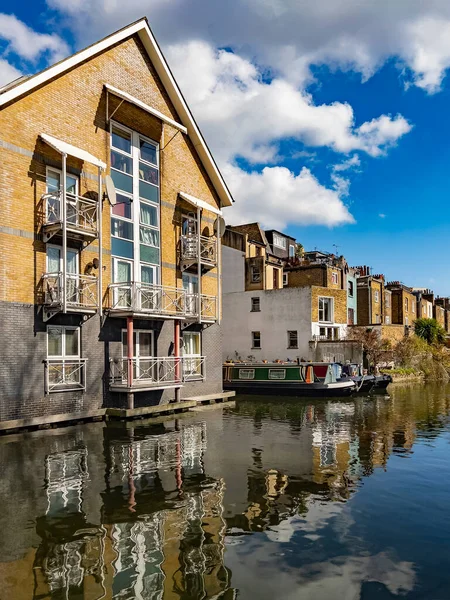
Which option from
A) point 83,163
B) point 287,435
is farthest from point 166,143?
point 287,435

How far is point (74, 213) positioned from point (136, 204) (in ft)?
12.7

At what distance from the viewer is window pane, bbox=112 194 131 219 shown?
71.5 ft

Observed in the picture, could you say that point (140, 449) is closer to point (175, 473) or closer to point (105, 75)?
point (175, 473)

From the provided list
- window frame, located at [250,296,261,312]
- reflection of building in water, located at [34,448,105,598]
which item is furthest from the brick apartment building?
window frame, located at [250,296,261,312]

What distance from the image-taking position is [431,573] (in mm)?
7176

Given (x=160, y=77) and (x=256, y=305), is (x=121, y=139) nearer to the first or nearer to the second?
(x=160, y=77)

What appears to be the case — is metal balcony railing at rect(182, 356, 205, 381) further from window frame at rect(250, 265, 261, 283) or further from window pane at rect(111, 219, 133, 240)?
window frame at rect(250, 265, 261, 283)

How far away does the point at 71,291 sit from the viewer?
18.8 m

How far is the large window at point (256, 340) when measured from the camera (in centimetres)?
3938

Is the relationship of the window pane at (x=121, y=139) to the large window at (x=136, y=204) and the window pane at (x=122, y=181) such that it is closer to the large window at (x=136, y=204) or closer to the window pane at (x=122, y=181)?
the large window at (x=136, y=204)

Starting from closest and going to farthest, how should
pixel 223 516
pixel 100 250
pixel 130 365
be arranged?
pixel 223 516, pixel 100 250, pixel 130 365

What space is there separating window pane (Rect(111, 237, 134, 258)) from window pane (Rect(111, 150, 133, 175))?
3.22m

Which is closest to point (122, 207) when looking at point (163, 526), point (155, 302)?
point (155, 302)

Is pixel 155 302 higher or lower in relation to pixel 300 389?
higher
